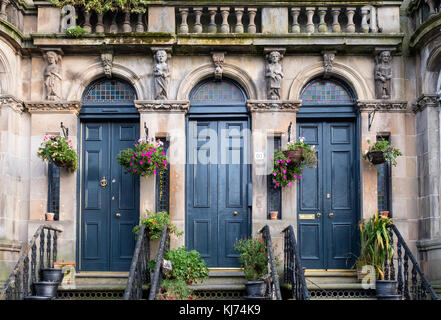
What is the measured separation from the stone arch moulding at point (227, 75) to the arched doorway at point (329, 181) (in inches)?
36.5

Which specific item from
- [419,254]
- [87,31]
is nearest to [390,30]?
[419,254]

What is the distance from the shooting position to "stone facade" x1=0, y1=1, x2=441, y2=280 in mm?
10883

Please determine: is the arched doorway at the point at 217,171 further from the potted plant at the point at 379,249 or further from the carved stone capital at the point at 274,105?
the potted plant at the point at 379,249

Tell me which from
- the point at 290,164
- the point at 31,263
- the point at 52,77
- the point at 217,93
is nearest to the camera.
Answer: the point at 31,263

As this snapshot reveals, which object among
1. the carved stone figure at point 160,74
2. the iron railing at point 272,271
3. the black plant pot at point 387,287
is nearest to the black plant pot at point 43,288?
the iron railing at point 272,271

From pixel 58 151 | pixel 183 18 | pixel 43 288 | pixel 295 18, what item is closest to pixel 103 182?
pixel 58 151

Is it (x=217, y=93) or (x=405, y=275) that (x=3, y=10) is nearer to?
(x=217, y=93)

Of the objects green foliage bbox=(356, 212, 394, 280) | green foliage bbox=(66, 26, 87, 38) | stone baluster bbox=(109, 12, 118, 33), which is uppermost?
stone baluster bbox=(109, 12, 118, 33)

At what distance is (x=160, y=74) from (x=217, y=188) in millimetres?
2176

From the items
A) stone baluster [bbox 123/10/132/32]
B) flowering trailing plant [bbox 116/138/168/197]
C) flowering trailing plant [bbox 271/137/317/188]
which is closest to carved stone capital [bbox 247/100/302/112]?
flowering trailing plant [bbox 271/137/317/188]

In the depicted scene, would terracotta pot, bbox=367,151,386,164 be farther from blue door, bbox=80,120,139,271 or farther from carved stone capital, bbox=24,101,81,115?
carved stone capital, bbox=24,101,81,115

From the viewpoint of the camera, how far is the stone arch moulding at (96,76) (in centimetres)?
1124

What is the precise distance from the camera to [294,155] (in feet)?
34.6

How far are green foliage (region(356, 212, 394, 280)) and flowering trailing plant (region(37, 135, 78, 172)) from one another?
16.1ft
